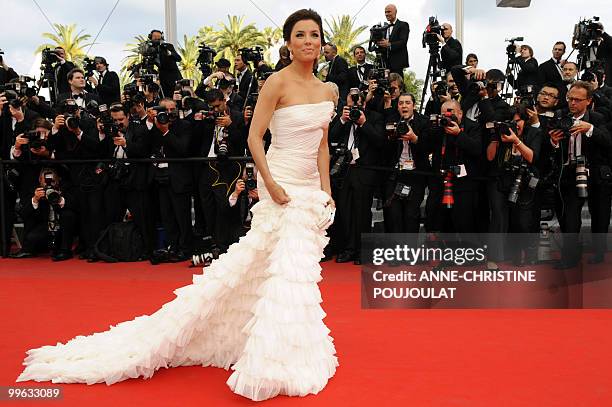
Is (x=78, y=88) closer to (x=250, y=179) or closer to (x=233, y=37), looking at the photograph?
(x=250, y=179)

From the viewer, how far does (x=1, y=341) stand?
4.13 metres

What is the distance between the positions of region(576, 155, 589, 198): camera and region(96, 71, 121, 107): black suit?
234 inches

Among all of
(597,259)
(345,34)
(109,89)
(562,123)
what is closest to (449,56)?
(562,123)

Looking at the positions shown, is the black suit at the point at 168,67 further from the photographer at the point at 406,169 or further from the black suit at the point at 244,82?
the photographer at the point at 406,169

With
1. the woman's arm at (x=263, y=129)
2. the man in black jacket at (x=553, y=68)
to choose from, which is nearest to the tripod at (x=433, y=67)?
the man in black jacket at (x=553, y=68)

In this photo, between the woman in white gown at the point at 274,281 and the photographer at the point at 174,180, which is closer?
the woman in white gown at the point at 274,281

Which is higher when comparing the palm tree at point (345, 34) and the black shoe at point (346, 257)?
the palm tree at point (345, 34)

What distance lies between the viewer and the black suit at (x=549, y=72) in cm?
865

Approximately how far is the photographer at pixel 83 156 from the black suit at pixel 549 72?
211 inches

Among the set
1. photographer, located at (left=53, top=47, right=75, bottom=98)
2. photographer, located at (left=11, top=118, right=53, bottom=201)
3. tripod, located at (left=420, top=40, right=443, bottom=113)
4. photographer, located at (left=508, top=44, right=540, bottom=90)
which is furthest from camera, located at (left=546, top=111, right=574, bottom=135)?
photographer, located at (left=53, top=47, right=75, bottom=98)

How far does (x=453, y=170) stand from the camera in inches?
247

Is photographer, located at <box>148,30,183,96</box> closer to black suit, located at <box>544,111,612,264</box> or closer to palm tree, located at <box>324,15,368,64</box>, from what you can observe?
black suit, located at <box>544,111,612,264</box>

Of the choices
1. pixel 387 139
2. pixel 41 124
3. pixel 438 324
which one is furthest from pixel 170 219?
pixel 438 324

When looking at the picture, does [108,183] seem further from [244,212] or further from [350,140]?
[350,140]
